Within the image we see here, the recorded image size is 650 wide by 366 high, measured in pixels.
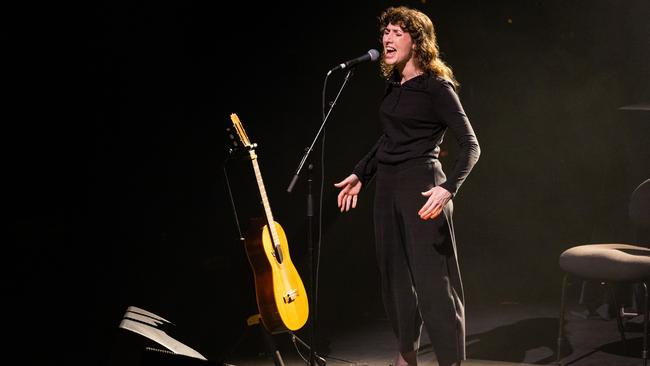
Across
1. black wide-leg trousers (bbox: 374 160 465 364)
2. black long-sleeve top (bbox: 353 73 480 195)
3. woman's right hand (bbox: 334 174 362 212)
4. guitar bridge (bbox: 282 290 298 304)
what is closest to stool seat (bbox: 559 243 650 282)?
black wide-leg trousers (bbox: 374 160 465 364)

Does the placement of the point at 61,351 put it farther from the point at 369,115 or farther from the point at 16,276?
the point at 369,115

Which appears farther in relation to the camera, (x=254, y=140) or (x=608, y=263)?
(x=254, y=140)

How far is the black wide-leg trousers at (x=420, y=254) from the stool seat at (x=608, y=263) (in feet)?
3.06

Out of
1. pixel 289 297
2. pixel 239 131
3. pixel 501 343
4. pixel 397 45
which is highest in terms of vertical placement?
pixel 397 45

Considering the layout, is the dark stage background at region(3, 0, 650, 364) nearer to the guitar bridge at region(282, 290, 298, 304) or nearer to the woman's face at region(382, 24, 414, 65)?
the guitar bridge at region(282, 290, 298, 304)

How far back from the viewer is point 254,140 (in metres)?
5.19

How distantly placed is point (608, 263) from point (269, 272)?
166 centimetres

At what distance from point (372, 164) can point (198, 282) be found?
6.99 ft

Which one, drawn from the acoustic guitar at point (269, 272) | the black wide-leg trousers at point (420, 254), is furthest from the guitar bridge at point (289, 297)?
the black wide-leg trousers at point (420, 254)

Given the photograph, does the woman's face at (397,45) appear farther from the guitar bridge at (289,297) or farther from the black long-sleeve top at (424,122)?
the guitar bridge at (289,297)

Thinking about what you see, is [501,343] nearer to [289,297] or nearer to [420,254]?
[289,297]

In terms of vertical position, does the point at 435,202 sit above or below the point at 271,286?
above

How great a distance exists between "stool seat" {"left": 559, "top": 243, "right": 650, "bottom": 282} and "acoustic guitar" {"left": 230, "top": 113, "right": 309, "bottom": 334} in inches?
55.7

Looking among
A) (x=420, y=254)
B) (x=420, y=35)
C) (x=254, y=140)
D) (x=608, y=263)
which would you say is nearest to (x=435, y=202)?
(x=420, y=254)
